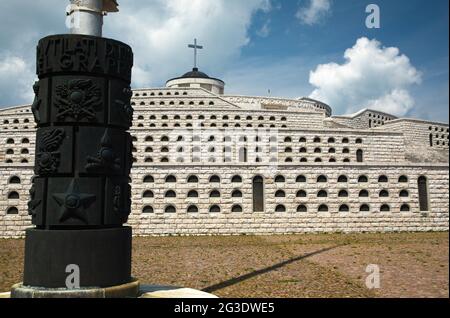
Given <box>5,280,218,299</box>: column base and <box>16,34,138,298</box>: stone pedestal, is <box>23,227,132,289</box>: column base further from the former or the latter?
<box>5,280,218,299</box>: column base

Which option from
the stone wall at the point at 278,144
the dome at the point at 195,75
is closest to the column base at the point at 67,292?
the stone wall at the point at 278,144

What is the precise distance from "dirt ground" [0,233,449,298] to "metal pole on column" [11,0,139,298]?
313 centimetres

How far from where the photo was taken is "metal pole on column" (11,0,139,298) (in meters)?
6.04

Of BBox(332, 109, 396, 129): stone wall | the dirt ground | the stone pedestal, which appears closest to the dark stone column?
the stone pedestal

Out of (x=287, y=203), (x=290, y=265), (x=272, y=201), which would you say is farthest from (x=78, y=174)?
(x=287, y=203)

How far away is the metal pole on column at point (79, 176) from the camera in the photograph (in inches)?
238

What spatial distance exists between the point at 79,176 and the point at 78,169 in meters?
0.12

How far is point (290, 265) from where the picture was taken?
38.0 feet

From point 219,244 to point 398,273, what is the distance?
8576 millimetres

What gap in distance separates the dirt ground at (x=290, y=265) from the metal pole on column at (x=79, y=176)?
10.3 ft

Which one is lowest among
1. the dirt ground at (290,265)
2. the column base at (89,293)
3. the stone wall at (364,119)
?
the dirt ground at (290,265)

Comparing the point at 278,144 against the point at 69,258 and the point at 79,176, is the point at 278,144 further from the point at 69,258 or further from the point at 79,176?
the point at 69,258

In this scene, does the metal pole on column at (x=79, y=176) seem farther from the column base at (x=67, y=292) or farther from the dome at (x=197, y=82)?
the dome at (x=197, y=82)
